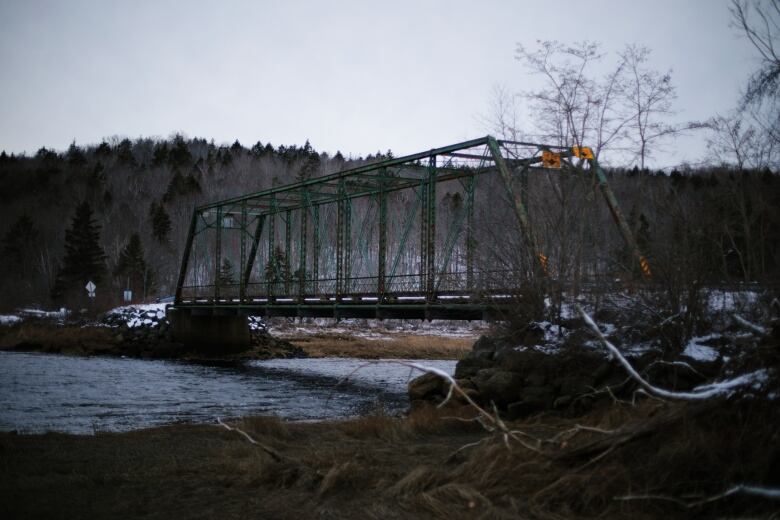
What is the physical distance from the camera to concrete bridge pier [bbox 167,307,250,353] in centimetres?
3697

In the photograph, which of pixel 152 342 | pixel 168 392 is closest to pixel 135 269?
pixel 152 342

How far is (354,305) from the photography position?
2277 centimetres

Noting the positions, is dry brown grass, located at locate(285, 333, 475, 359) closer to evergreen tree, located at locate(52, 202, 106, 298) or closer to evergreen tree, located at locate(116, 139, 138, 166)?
evergreen tree, located at locate(52, 202, 106, 298)

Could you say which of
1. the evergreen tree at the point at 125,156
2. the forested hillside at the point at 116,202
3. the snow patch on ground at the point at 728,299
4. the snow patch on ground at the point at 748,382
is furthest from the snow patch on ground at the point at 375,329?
the evergreen tree at the point at 125,156

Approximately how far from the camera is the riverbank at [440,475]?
4816mm

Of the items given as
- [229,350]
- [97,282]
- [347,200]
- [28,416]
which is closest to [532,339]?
[28,416]

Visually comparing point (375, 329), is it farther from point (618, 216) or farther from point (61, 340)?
point (618, 216)

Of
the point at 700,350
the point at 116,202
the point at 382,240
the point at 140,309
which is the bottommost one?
the point at 140,309

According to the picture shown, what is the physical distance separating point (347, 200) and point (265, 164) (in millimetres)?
68520

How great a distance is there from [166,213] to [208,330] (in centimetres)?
4810

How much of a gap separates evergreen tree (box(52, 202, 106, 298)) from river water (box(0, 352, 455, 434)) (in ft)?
104

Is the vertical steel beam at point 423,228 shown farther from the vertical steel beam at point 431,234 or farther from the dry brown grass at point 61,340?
the dry brown grass at point 61,340

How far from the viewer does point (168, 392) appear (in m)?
18.8

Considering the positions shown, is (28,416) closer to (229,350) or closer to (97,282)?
(229,350)
